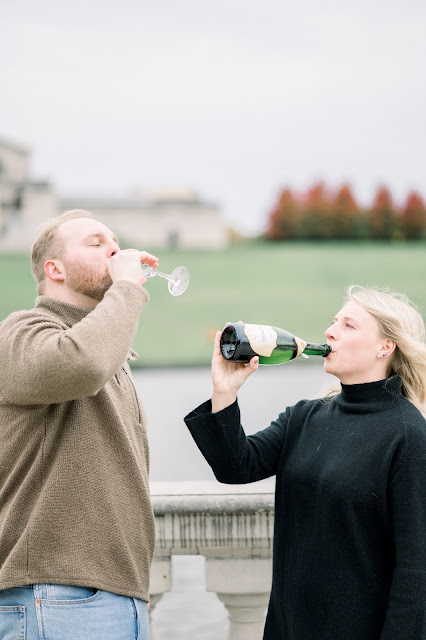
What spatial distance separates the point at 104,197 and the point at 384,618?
155 feet

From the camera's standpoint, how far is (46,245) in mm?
2240

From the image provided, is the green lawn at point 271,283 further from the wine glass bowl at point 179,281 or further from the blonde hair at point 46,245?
the blonde hair at point 46,245

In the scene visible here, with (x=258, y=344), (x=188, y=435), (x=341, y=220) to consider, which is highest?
(x=258, y=344)

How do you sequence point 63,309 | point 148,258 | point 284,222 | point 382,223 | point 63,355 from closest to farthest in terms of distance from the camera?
point 63,355, point 63,309, point 148,258, point 382,223, point 284,222

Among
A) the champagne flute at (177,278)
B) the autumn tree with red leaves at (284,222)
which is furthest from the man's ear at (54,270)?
the autumn tree with red leaves at (284,222)

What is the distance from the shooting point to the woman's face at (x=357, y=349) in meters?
2.34

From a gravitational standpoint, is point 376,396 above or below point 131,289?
below

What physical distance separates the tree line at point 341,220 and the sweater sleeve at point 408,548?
4351 centimetres

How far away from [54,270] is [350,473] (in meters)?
0.87

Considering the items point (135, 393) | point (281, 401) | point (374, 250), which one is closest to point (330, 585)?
point (135, 393)

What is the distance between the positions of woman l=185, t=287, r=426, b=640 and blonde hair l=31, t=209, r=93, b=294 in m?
0.49

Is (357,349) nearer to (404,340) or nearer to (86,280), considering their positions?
(404,340)

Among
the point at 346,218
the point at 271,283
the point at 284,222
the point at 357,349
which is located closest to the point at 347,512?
the point at 357,349

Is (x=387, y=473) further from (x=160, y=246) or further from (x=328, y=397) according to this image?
(x=160, y=246)
